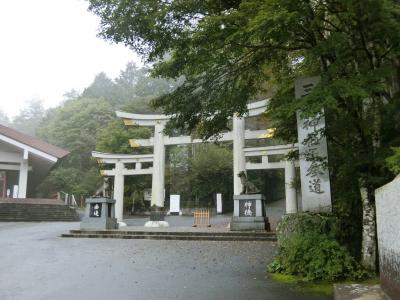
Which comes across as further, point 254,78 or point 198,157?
point 198,157

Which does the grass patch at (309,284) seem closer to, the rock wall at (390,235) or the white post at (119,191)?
the rock wall at (390,235)

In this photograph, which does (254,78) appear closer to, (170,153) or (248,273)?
(248,273)

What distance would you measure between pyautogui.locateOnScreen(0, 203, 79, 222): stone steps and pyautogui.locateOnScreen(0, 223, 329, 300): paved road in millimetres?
11245

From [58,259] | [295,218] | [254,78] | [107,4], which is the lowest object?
[58,259]

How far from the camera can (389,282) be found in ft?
12.3

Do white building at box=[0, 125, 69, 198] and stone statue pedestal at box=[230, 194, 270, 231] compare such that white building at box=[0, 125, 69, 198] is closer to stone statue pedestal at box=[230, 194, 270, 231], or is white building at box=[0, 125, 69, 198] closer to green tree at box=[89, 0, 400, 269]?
stone statue pedestal at box=[230, 194, 270, 231]

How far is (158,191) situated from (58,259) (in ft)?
33.6

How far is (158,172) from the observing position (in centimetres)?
1892

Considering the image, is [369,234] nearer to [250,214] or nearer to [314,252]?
[314,252]

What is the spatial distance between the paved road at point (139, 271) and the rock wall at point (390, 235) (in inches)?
57.0

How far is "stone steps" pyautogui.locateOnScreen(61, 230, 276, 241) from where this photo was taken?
478 inches

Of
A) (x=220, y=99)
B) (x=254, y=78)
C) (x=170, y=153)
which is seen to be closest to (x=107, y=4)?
(x=220, y=99)

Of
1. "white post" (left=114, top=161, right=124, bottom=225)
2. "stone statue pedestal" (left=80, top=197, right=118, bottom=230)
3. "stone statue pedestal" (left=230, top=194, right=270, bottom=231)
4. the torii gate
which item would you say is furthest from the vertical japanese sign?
"white post" (left=114, top=161, right=124, bottom=225)

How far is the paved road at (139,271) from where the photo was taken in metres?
5.31
